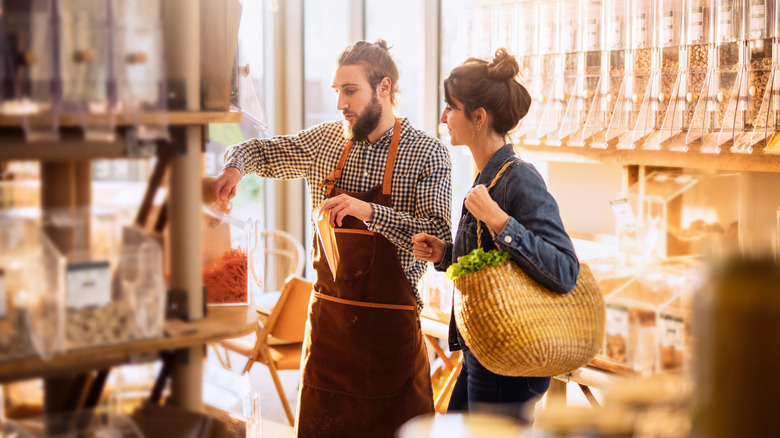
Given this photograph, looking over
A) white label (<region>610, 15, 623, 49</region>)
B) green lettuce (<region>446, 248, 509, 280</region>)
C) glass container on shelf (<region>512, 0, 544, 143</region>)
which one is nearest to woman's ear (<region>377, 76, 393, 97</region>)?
glass container on shelf (<region>512, 0, 544, 143</region>)

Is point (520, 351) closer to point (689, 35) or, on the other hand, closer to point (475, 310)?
point (475, 310)

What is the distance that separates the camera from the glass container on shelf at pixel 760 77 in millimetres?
2340

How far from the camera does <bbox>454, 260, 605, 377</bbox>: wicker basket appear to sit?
184 centimetres

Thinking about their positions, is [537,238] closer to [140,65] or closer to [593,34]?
[140,65]

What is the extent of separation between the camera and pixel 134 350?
53.7 inches

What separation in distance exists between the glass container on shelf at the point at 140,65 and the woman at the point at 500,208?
920 mm

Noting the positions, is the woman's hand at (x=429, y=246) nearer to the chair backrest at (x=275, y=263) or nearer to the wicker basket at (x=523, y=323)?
the wicker basket at (x=523, y=323)

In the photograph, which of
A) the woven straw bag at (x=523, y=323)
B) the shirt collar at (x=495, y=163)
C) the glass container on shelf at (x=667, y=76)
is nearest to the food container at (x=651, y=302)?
the woven straw bag at (x=523, y=323)

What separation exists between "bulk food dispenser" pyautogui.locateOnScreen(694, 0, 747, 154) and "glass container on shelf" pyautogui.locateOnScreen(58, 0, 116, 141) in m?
1.94

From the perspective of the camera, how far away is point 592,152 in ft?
9.49

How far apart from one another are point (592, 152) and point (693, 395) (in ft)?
7.15

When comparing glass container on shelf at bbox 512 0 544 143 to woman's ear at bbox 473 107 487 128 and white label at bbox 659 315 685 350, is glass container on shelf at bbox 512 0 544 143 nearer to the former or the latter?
woman's ear at bbox 473 107 487 128

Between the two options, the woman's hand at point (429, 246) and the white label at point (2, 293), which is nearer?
the white label at point (2, 293)

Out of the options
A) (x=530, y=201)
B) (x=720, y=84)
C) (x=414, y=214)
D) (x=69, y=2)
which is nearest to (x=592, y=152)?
(x=720, y=84)
